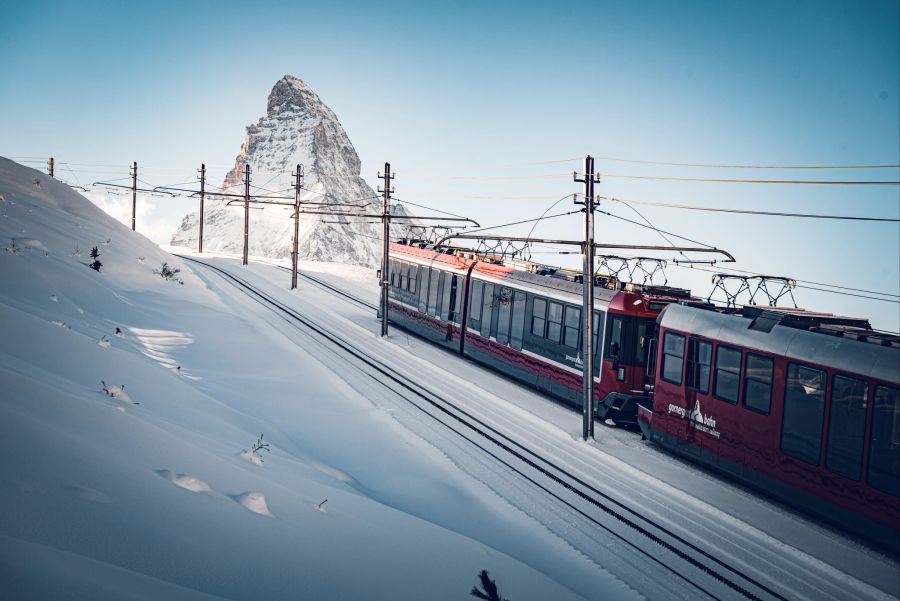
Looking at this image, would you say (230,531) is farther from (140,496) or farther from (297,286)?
Answer: (297,286)

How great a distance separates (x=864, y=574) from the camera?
9.13 metres

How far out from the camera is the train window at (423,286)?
87.4ft

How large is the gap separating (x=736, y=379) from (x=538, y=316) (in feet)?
24.6

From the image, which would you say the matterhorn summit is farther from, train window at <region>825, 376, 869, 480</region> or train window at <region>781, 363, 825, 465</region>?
train window at <region>825, 376, 869, 480</region>

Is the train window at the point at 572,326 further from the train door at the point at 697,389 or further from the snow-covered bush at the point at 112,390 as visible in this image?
the snow-covered bush at the point at 112,390

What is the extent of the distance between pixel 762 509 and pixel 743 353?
3.10m

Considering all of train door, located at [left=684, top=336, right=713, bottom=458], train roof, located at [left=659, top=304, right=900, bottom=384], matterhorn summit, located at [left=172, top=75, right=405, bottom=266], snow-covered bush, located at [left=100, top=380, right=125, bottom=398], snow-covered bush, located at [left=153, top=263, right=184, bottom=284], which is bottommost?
train door, located at [left=684, top=336, right=713, bottom=458]

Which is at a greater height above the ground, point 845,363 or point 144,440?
point 845,363

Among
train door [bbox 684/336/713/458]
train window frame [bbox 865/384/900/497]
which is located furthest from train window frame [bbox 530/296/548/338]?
train window frame [bbox 865/384/900/497]

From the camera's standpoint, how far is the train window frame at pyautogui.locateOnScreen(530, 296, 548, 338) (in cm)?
1884

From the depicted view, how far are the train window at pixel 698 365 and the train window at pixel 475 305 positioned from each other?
987 cm

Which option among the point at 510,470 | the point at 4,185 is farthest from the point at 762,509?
the point at 4,185

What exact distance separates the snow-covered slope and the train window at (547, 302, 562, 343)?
615 centimetres

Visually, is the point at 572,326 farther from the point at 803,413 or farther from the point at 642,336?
the point at 803,413
